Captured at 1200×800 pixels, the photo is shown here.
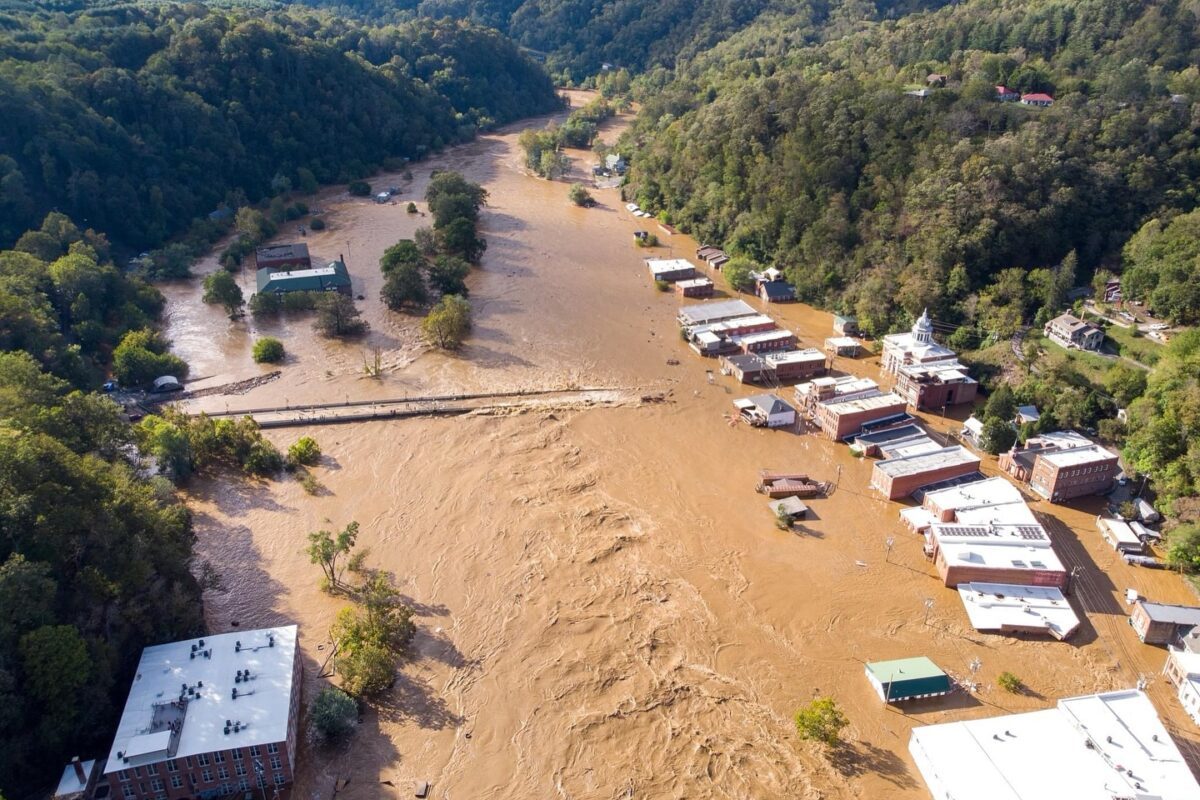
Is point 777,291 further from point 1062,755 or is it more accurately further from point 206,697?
point 206,697

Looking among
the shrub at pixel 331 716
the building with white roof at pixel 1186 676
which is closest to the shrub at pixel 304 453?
the shrub at pixel 331 716

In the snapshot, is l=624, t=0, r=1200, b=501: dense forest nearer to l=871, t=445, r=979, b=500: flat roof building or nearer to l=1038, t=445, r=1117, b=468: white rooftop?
l=1038, t=445, r=1117, b=468: white rooftop

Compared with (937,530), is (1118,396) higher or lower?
higher

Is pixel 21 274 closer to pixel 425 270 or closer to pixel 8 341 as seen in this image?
pixel 8 341

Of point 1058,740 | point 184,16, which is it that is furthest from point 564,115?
point 1058,740

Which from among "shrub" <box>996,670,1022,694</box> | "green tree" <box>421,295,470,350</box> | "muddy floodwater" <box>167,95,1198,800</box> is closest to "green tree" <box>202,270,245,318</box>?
"muddy floodwater" <box>167,95,1198,800</box>
